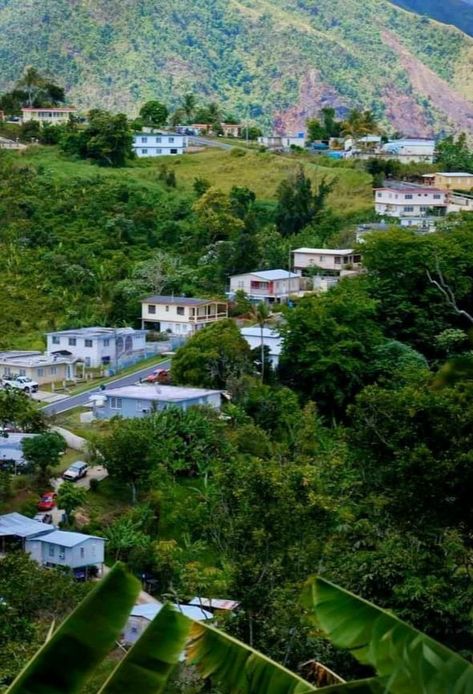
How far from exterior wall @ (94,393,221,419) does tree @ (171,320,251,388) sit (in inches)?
34.6

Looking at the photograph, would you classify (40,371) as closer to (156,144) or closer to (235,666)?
(235,666)

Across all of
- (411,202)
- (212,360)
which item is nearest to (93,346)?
(212,360)

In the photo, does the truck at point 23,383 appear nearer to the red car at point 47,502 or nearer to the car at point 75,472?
the car at point 75,472

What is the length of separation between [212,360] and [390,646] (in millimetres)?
17761

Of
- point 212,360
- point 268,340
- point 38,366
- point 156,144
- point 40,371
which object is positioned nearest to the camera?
point 212,360

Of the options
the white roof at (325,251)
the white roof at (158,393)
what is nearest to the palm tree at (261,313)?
the white roof at (325,251)

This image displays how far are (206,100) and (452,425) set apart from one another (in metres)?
61.1

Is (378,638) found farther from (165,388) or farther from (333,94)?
(333,94)

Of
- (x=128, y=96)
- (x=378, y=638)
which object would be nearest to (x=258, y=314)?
(x=378, y=638)

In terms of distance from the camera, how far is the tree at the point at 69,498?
16406 millimetres

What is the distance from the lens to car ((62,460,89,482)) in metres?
17.9

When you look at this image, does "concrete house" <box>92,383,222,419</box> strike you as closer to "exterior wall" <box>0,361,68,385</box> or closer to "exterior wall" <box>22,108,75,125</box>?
"exterior wall" <box>0,361,68,385</box>

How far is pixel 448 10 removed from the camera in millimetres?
120000

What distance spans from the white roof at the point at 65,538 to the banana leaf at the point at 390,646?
1071 centimetres
